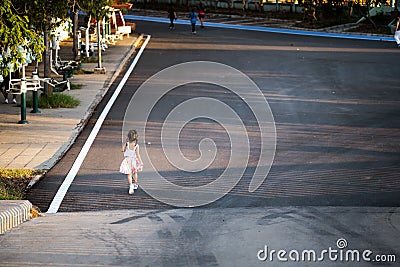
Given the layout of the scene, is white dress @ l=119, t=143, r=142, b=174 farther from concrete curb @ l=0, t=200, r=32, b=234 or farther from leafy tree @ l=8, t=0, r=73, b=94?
leafy tree @ l=8, t=0, r=73, b=94

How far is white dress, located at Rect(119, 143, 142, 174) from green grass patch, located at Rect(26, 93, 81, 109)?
7964 millimetres

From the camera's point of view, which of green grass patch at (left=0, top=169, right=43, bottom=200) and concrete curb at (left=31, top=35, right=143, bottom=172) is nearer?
green grass patch at (left=0, top=169, right=43, bottom=200)

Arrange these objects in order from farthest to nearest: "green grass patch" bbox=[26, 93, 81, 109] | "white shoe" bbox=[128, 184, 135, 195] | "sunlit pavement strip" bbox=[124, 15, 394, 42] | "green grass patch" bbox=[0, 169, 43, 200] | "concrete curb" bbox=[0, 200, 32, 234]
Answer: "sunlit pavement strip" bbox=[124, 15, 394, 42] < "green grass patch" bbox=[26, 93, 81, 109] < "white shoe" bbox=[128, 184, 135, 195] < "green grass patch" bbox=[0, 169, 43, 200] < "concrete curb" bbox=[0, 200, 32, 234]

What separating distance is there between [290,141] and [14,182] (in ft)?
19.2

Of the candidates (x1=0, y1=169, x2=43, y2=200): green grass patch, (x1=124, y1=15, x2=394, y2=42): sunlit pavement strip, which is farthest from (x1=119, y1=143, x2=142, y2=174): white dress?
(x1=124, y1=15, x2=394, y2=42): sunlit pavement strip

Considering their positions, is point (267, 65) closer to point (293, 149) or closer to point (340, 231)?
point (293, 149)

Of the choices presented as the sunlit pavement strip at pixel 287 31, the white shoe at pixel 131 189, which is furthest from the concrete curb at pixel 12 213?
the sunlit pavement strip at pixel 287 31

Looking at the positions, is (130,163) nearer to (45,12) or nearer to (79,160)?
(79,160)

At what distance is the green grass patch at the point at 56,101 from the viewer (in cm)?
1995

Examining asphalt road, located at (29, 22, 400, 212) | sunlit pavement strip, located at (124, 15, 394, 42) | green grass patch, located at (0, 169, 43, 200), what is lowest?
green grass patch, located at (0, 169, 43, 200)

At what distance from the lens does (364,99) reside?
21828 millimetres

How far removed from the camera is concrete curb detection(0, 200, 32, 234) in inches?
379

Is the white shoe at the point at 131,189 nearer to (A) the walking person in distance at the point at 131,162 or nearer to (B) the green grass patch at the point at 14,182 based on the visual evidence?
(A) the walking person in distance at the point at 131,162

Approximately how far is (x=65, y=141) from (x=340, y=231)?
7.89m
